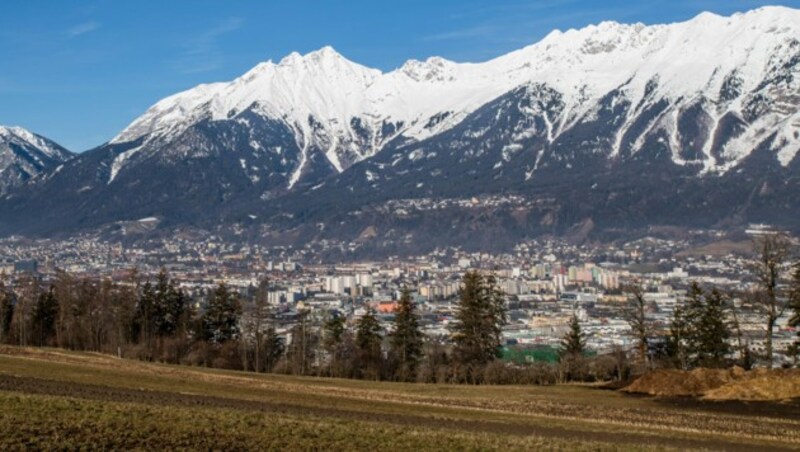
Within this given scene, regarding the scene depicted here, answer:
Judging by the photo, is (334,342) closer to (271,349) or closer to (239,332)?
(271,349)

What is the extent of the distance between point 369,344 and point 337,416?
112 ft

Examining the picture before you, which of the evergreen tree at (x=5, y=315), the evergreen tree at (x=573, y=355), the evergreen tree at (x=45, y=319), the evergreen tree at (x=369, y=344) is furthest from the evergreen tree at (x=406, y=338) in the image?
the evergreen tree at (x=5, y=315)

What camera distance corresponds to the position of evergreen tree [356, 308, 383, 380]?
6331cm

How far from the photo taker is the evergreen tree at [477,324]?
202 ft

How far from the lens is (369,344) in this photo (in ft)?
212

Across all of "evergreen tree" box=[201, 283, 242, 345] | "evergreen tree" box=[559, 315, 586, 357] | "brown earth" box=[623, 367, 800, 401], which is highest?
"evergreen tree" box=[201, 283, 242, 345]

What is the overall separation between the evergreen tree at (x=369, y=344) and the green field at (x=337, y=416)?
13.8m

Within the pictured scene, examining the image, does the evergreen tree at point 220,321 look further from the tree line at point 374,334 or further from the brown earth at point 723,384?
the brown earth at point 723,384

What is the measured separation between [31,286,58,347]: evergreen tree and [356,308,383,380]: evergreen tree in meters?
28.6

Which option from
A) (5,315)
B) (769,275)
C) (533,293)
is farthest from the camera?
(533,293)

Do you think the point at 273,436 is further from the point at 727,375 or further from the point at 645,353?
the point at 645,353

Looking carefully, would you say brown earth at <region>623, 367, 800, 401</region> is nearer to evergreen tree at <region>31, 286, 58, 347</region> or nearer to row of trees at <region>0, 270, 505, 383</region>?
row of trees at <region>0, 270, 505, 383</region>

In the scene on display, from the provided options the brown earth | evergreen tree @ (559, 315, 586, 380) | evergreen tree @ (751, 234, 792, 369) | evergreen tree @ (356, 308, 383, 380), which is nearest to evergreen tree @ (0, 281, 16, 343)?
evergreen tree @ (356, 308, 383, 380)

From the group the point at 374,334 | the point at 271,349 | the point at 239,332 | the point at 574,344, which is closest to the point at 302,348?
the point at 271,349
